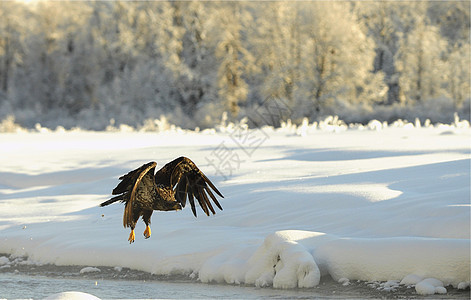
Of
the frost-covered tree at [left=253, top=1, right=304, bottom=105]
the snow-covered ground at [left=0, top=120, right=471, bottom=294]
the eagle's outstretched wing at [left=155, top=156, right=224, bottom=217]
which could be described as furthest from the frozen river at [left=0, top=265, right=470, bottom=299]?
the frost-covered tree at [left=253, top=1, right=304, bottom=105]

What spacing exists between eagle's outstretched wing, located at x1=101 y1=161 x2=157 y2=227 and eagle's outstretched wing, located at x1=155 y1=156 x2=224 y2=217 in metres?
0.10

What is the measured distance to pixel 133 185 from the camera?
5328 millimetres

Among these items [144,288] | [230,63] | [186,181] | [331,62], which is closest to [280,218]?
[144,288]

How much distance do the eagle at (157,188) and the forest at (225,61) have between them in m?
23.8

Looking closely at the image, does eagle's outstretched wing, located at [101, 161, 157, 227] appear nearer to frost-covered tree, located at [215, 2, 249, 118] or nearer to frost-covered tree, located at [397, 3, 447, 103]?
frost-covered tree, located at [397, 3, 447, 103]

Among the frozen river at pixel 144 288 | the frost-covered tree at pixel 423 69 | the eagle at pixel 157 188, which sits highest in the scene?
the frost-covered tree at pixel 423 69

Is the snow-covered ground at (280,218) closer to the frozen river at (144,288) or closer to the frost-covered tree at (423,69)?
the frozen river at (144,288)

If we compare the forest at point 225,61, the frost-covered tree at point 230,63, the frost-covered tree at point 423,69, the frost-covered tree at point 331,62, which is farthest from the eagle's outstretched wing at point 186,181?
the frost-covered tree at point 230,63

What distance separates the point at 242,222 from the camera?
10148 mm

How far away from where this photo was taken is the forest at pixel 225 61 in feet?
108

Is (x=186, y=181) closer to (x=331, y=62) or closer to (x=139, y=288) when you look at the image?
(x=139, y=288)

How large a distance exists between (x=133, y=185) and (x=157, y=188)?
0.24m

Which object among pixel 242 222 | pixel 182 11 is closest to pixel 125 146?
pixel 242 222

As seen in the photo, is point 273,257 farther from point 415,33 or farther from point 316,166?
point 415,33
